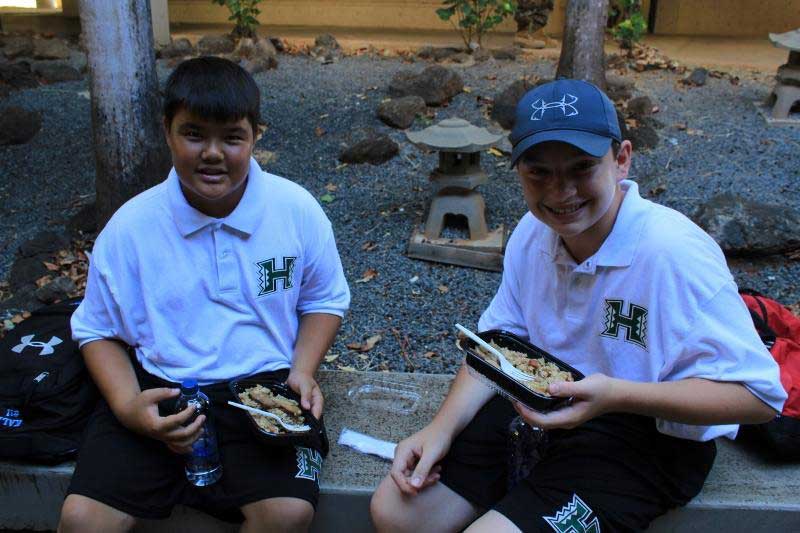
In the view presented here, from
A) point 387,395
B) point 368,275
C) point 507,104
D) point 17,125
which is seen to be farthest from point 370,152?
point 387,395

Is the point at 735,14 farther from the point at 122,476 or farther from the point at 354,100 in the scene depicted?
the point at 122,476

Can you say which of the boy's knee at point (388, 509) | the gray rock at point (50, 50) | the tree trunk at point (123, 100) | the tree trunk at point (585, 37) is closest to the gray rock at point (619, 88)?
the tree trunk at point (585, 37)

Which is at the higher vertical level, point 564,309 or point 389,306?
point 564,309

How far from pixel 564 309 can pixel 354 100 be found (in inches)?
218

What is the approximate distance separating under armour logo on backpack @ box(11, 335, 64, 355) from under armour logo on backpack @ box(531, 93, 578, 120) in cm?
157

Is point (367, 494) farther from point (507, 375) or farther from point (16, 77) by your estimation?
point (16, 77)

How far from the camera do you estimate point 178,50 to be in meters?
8.75

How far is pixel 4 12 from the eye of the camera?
10320 mm

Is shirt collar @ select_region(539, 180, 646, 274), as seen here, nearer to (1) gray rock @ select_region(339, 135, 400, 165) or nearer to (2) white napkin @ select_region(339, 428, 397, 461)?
(2) white napkin @ select_region(339, 428, 397, 461)

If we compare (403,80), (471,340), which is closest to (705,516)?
(471,340)

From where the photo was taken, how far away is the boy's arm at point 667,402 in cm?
165

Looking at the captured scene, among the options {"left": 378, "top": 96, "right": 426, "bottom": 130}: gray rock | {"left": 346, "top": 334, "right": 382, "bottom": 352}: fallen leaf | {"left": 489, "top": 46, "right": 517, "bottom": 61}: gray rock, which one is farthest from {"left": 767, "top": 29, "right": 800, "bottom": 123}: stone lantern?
{"left": 346, "top": 334, "right": 382, "bottom": 352}: fallen leaf

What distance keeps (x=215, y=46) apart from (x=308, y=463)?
789cm

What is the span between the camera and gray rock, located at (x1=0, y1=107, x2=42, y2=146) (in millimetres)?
6457
